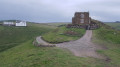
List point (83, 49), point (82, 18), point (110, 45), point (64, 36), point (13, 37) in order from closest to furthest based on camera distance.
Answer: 1. point (83, 49)
2. point (110, 45)
3. point (64, 36)
4. point (82, 18)
5. point (13, 37)

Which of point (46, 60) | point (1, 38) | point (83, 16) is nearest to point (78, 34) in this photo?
point (83, 16)

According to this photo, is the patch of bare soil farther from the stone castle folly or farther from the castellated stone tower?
the castellated stone tower

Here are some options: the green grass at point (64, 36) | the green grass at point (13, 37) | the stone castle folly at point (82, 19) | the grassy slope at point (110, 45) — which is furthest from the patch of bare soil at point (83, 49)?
the green grass at point (13, 37)

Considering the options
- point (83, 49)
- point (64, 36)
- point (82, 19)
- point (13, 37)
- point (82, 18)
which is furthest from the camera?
point (13, 37)

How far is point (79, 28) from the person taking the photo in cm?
7000

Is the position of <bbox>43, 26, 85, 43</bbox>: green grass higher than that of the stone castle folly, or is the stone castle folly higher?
the stone castle folly

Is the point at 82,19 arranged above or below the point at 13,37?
above

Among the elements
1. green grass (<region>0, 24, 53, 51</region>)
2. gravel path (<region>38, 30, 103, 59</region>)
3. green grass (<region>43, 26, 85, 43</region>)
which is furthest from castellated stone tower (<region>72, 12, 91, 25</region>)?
green grass (<region>0, 24, 53, 51</region>)

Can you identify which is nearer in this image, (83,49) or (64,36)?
(83,49)

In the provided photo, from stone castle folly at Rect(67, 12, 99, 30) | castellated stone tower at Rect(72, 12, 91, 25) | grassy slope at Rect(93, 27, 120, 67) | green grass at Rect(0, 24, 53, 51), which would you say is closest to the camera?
grassy slope at Rect(93, 27, 120, 67)

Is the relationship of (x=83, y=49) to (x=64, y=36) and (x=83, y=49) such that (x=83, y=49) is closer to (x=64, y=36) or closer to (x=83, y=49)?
(x=83, y=49)

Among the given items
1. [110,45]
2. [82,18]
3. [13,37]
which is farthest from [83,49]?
[13,37]

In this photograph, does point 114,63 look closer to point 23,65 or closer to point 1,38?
point 23,65

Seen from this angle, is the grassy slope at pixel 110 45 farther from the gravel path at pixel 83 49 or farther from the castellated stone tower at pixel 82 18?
the castellated stone tower at pixel 82 18
